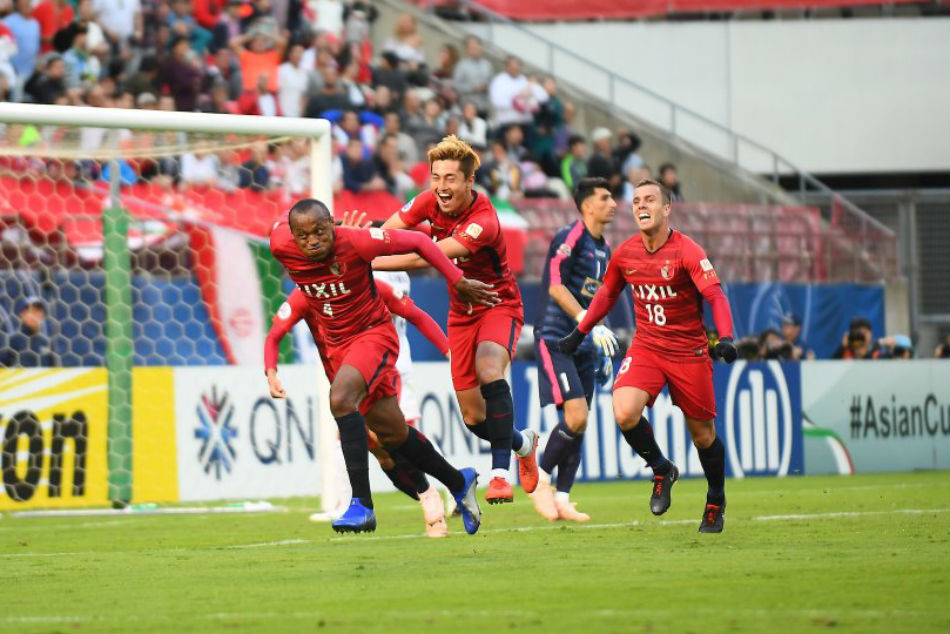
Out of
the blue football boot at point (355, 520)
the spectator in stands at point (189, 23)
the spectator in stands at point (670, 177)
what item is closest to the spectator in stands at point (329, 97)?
the spectator in stands at point (189, 23)

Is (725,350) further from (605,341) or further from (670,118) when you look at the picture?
(670,118)

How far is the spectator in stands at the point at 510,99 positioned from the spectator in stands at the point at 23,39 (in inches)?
281

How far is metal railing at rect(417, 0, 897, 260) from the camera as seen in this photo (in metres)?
26.9

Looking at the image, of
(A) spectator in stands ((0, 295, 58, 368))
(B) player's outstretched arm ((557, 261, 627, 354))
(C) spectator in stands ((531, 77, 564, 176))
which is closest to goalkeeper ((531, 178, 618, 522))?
(B) player's outstretched arm ((557, 261, 627, 354))

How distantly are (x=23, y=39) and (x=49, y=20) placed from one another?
1.59 feet

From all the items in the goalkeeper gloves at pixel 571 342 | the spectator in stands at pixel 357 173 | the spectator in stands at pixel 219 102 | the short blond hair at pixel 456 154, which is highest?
the spectator in stands at pixel 219 102

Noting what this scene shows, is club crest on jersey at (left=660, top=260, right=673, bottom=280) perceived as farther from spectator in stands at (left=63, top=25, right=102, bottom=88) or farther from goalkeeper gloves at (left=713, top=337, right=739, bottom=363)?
spectator in stands at (left=63, top=25, right=102, bottom=88)

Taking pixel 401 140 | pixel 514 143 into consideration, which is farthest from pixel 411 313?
pixel 514 143

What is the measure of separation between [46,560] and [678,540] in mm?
3535

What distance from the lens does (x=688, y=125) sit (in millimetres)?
28531

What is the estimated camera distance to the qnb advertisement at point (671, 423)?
1698cm

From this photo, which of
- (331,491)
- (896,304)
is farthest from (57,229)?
(896,304)

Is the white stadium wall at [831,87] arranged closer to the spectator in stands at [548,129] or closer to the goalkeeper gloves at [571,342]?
the spectator in stands at [548,129]

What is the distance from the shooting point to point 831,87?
29375 mm
